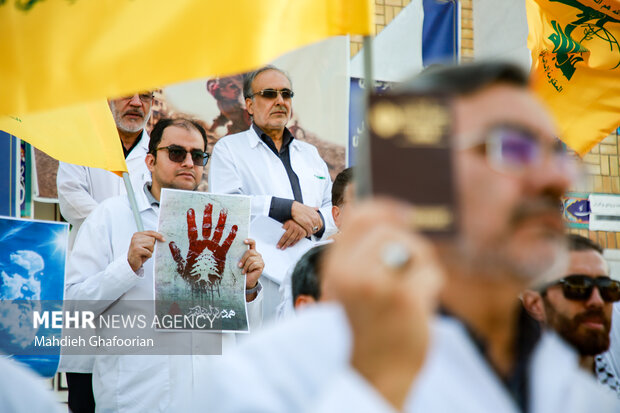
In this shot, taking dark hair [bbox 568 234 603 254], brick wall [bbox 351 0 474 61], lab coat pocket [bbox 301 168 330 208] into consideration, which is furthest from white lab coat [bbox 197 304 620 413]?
brick wall [bbox 351 0 474 61]

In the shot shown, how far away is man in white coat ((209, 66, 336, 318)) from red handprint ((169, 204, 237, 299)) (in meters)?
0.42

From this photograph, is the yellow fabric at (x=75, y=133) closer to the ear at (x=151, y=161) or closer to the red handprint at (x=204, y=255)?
the ear at (x=151, y=161)

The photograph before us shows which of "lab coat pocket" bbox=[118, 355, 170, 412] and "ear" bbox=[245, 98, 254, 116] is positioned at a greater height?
"ear" bbox=[245, 98, 254, 116]

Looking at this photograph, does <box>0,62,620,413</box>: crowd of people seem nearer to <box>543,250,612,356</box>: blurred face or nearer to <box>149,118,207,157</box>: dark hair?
<box>543,250,612,356</box>: blurred face

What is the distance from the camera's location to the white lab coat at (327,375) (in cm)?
120

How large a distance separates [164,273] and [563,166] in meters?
2.79

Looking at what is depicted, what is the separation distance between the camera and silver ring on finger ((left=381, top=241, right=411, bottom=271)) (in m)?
1.12

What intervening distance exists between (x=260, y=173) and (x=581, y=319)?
6.39 ft

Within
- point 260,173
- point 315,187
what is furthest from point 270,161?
point 315,187

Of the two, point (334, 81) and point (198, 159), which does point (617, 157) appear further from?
→ point (198, 159)

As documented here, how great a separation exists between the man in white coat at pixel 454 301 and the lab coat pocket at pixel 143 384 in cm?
268

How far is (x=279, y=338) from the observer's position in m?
1.28

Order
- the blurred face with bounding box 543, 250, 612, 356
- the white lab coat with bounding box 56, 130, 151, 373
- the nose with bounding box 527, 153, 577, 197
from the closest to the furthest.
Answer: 1. the nose with bounding box 527, 153, 577, 197
2. the blurred face with bounding box 543, 250, 612, 356
3. the white lab coat with bounding box 56, 130, 151, 373

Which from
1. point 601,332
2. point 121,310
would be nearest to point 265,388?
point 601,332
